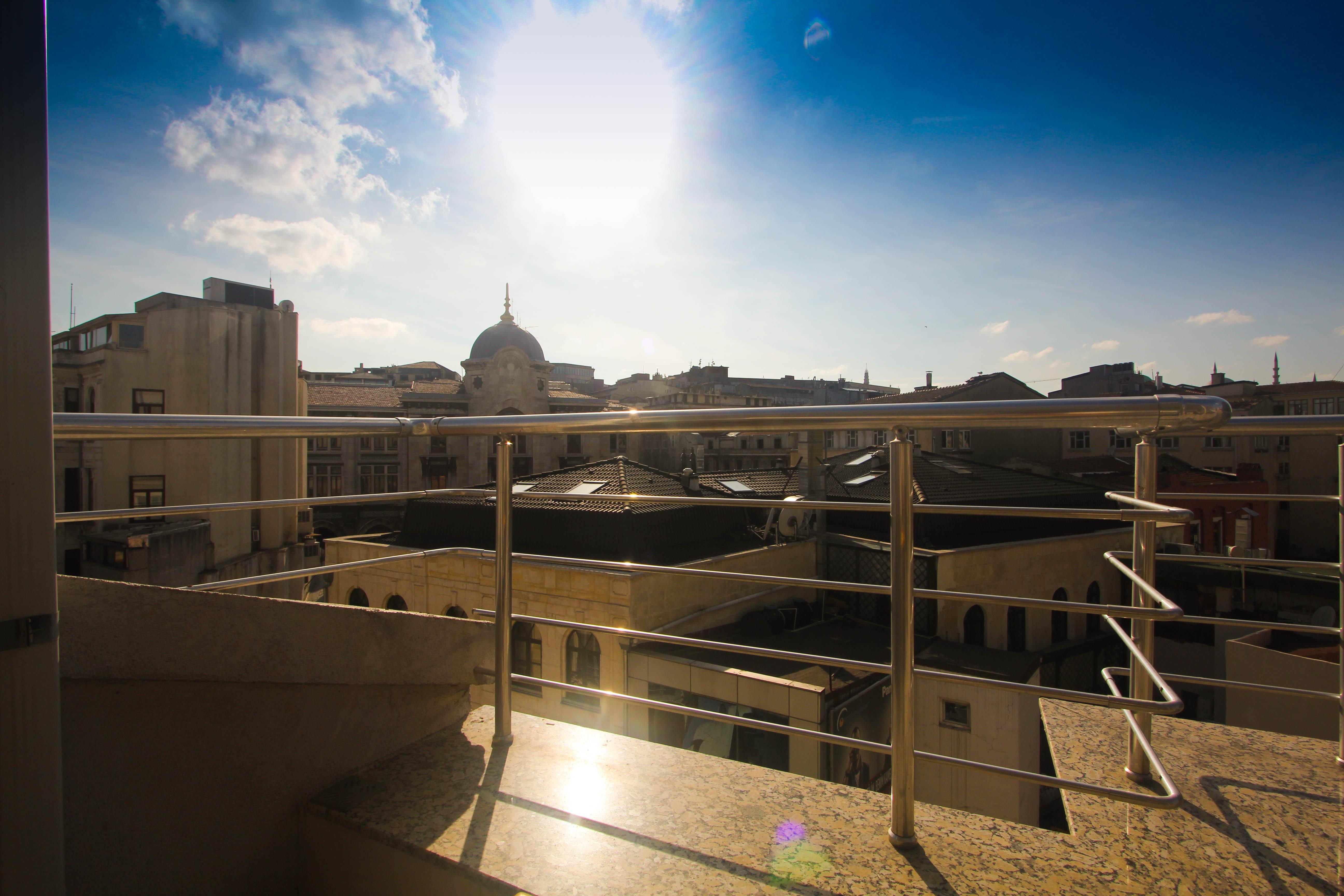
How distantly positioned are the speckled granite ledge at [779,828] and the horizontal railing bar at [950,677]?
0.34 m

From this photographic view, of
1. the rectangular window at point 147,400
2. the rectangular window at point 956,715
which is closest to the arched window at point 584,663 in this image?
the rectangular window at point 956,715

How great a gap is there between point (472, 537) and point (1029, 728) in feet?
41.6

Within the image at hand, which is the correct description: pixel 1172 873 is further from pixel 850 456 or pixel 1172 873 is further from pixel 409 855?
pixel 850 456

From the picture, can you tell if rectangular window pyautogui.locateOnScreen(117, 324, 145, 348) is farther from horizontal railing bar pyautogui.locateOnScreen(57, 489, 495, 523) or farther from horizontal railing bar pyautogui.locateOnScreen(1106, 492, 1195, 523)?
horizontal railing bar pyautogui.locateOnScreen(1106, 492, 1195, 523)

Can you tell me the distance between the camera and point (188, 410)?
20.9 meters

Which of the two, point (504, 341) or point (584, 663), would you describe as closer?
point (584, 663)

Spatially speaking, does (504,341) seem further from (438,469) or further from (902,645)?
(902,645)

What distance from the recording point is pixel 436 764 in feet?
6.35

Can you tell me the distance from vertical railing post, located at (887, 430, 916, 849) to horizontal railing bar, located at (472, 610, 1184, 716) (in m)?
0.04

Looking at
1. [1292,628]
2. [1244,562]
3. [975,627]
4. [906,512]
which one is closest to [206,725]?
[906,512]

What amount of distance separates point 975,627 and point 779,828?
15681 millimetres

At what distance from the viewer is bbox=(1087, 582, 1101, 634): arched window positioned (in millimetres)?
17359

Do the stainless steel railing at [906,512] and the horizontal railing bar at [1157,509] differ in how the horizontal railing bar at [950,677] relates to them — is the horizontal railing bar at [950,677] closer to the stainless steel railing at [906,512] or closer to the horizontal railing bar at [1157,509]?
the stainless steel railing at [906,512]

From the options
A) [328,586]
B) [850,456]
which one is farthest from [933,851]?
[850,456]
